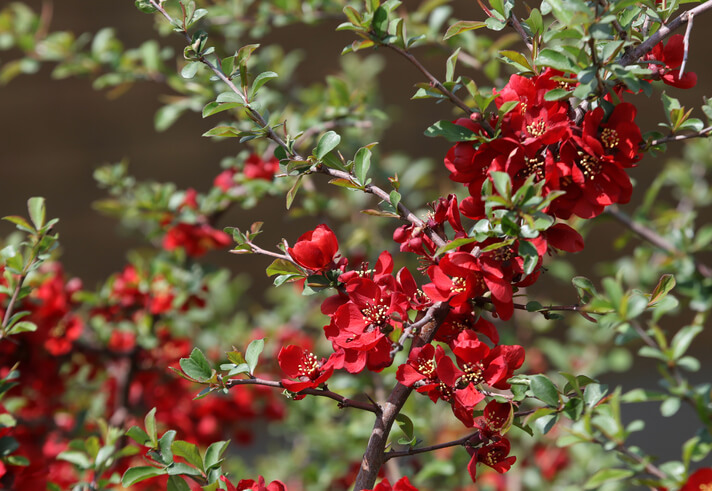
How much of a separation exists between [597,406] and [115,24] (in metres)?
2.40

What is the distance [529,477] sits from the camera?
1.26 metres

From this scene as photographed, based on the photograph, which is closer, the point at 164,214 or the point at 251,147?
the point at 164,214

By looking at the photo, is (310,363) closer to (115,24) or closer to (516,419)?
(516,419)

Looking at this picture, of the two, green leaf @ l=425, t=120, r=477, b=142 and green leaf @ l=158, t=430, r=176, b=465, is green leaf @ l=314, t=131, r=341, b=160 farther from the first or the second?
green leaf @ l=158, t=430, r=176, b=465

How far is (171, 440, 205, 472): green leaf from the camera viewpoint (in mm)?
619

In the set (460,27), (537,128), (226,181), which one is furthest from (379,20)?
(226,181)

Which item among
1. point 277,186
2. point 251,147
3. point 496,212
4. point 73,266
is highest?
point 496,212

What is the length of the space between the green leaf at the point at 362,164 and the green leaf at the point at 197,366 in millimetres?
222

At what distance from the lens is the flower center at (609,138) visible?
0.59 m

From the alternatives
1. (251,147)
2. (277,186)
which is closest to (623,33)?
(277,186)

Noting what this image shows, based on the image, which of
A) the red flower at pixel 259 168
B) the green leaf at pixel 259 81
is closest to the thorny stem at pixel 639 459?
the green leaf at pixel 259 81

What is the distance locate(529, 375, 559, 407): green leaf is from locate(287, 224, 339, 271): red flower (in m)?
0.21

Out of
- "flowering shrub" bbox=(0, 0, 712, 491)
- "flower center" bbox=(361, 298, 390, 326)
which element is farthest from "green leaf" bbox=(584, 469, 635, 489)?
"flower center" bbox=(361, 298, 390, 326)

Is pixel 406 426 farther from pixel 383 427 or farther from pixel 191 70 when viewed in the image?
pixel 191 70
